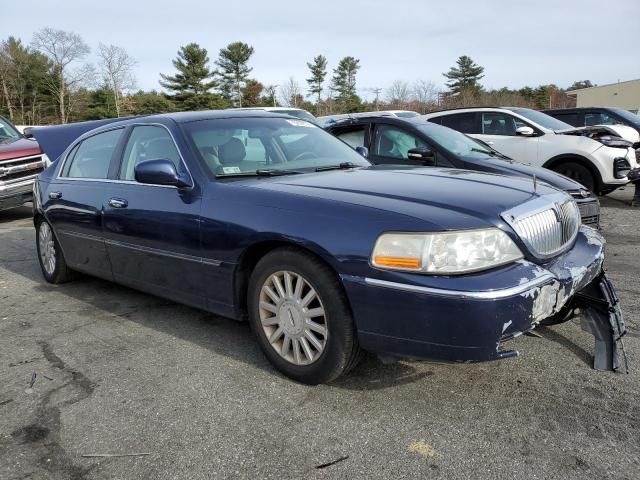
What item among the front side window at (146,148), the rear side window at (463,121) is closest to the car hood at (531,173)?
the rear side window at (463,121)

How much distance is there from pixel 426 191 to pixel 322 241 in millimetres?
663

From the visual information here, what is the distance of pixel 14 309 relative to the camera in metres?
4.66

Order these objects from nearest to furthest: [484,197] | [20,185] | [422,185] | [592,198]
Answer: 1. [484,197]
2. [422,185]
3. [592,198]
4. [20,185]

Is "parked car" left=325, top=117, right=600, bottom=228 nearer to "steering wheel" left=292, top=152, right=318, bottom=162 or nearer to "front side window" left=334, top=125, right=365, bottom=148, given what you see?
"front side window" left=334, top=125, right=365, bottom=148

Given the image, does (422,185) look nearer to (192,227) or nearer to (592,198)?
(192,227)

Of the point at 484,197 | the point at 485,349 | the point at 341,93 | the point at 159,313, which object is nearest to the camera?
the point at 485,349

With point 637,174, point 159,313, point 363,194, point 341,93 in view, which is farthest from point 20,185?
point 341,93

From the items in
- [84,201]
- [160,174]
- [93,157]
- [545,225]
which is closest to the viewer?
[545,225]

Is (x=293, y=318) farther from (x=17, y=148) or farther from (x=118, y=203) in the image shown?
(x=17, y=148)

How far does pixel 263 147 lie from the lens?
3875 mm

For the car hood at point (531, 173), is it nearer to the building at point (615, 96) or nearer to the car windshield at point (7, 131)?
the car windshield at point (7, 131)

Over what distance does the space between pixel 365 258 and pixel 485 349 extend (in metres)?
0.68

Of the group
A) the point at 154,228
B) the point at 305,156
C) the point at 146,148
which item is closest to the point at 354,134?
the point at 305,156

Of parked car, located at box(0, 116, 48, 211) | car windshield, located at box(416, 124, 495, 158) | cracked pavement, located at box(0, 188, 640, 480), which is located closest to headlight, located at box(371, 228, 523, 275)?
cracked pavement, located at box(0, 188, 640, 480)
